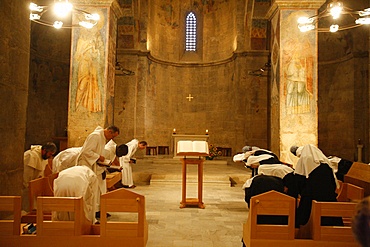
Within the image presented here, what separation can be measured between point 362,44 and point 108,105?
1249cm

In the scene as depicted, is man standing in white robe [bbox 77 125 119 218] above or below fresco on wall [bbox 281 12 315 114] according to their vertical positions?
below

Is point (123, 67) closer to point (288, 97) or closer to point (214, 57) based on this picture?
point (214, 57)

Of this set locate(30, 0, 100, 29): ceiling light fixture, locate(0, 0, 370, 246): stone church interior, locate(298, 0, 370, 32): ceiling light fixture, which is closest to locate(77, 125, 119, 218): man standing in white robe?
locate(0, 0, 370, 246): stone church interior

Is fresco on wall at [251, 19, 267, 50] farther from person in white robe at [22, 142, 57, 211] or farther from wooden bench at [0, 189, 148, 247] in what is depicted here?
wooden bench at [0, 189, 148, 247]

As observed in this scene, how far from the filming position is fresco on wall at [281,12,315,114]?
10930 mm

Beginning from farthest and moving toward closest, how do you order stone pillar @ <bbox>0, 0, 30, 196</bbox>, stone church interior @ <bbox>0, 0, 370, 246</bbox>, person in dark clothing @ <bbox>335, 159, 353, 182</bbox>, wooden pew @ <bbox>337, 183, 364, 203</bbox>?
1. person in dark clothing @ <bbox>335, 159, 353, 182</bbox>
2. stone church interior @ <bbox>0, 0, 370, 246</bbox>
3. wooden pew @ <bbox>337, 183, 364, 203</bbox>
4. stone pillar @ <bbox>0, 0, 30, 196</bbox>

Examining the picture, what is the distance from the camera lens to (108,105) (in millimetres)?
11086

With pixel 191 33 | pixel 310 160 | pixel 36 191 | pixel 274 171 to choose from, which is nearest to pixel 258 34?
pixel 191 33

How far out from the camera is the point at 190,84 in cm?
2025

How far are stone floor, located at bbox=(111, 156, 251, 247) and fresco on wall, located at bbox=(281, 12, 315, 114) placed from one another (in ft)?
10.00

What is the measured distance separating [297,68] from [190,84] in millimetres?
9857

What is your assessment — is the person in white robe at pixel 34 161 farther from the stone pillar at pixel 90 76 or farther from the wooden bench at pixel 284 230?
the wooden bench at pixel 284 230

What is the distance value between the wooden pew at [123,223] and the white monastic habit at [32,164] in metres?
3.57

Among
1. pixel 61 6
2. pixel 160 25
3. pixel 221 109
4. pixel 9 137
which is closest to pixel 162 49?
pixel 160 25
